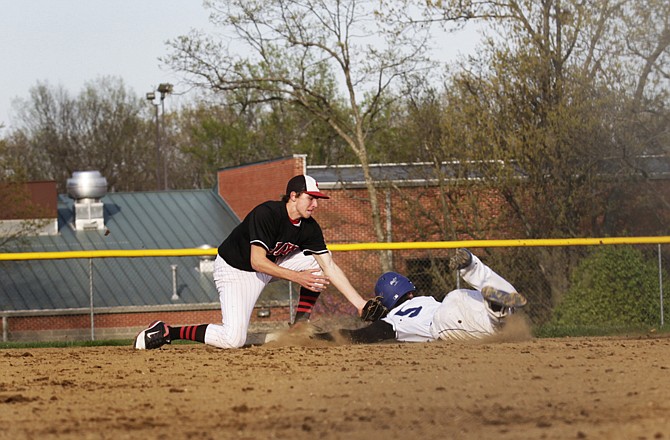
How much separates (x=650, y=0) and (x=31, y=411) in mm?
14124

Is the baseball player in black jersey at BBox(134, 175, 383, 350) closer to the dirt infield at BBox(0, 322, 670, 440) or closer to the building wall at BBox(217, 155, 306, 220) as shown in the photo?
the dirt infield at BBox(0, 322, 670, 440)

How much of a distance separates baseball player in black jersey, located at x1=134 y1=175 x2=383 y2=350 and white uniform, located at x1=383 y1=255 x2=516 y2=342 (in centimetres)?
69

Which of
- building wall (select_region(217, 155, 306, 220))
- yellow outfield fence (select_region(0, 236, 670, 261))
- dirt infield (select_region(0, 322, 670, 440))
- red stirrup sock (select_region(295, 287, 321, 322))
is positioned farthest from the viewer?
building wall (select_region(217, 155, 306, 220))

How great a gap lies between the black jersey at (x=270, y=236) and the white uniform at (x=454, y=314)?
1.16 meters

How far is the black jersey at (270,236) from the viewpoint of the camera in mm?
8797

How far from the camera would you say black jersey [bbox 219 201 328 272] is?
880cm

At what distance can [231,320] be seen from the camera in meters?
9.01

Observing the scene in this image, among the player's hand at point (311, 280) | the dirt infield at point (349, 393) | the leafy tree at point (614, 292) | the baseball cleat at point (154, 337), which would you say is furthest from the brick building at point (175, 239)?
the dirt infield at point (349, 393)

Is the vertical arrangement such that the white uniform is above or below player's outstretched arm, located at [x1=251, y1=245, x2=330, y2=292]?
→ below

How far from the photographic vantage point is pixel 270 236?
8.87 meters

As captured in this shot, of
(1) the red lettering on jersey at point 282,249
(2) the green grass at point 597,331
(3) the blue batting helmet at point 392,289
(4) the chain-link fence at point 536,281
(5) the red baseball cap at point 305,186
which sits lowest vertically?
(2) the green grass at point 597,331

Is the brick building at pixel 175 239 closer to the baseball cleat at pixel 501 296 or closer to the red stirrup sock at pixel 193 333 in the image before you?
the red stirrup sock at pixel 193 333

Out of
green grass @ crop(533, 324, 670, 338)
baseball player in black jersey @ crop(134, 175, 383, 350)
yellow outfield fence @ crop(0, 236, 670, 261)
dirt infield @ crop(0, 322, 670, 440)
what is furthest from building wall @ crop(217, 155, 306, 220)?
dirt infield @ crop(0, 322, 670, 440)

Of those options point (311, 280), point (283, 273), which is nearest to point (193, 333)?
Answer: point (283, 273)
